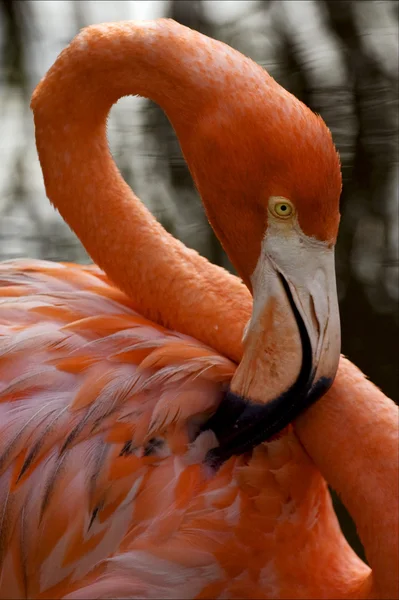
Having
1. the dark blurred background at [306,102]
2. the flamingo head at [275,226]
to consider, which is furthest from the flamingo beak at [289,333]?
the dark blurred background at [306,102]

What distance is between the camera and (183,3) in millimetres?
4562

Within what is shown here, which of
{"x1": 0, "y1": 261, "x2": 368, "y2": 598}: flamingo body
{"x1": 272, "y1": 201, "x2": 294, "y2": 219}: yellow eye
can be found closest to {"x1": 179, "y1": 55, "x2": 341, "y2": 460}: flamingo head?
{"x1": 272, "y1": 201, "x2": 294, "y2": 219}: yellow eye

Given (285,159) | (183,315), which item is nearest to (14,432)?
(183,315)

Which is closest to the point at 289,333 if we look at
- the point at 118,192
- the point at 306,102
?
the point at 118,192

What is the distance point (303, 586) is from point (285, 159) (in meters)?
0.97

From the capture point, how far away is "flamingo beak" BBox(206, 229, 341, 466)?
1752 mm

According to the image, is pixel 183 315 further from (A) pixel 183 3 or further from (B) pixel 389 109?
(A) pixel 183 3

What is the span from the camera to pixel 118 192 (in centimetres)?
210

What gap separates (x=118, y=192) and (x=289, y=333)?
23.5 inches

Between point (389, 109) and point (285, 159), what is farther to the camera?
point (389, 109)

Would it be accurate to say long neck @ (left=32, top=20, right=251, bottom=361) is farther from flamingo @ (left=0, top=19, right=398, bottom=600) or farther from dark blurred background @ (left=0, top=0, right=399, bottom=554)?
dark blurred background @ (left=0, top=0, right=399, bottom=554)

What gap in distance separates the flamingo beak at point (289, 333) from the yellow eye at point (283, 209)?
4cm

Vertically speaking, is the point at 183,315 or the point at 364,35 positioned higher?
the point at 364,35

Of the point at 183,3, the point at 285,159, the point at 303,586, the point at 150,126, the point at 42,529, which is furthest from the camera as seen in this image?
the point at 183,3
